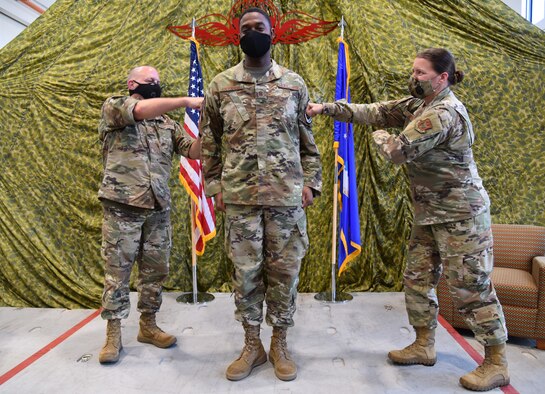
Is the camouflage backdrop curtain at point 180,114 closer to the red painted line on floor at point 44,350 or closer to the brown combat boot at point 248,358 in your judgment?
the red painted line on floor at point 44,350

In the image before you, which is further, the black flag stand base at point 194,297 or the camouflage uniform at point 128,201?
the black flag stand base at point 194,297

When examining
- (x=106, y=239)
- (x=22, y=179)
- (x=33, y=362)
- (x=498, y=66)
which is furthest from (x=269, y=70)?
(x=22, y=179)

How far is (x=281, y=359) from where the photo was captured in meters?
2.05

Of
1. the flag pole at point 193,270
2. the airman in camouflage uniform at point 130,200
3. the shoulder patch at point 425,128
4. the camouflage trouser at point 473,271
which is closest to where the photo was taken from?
the shoulder patch at point 425,128

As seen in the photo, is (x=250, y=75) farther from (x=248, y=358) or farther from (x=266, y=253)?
(x=248, y=358)

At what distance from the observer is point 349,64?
3.43 m

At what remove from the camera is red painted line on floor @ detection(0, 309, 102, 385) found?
2.10 m

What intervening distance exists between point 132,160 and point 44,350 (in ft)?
3.89

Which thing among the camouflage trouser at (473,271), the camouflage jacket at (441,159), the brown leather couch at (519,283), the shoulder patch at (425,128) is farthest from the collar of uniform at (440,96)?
the brown leather couch at (519,283)

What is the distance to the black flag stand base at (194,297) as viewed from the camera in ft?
10.7

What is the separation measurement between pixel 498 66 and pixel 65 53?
3.47 m

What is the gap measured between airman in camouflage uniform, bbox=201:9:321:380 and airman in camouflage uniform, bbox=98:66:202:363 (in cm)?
42

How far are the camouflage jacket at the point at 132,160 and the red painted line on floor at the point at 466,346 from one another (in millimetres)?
1788

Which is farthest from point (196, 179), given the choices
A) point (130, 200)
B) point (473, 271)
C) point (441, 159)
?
point (473, 271)
